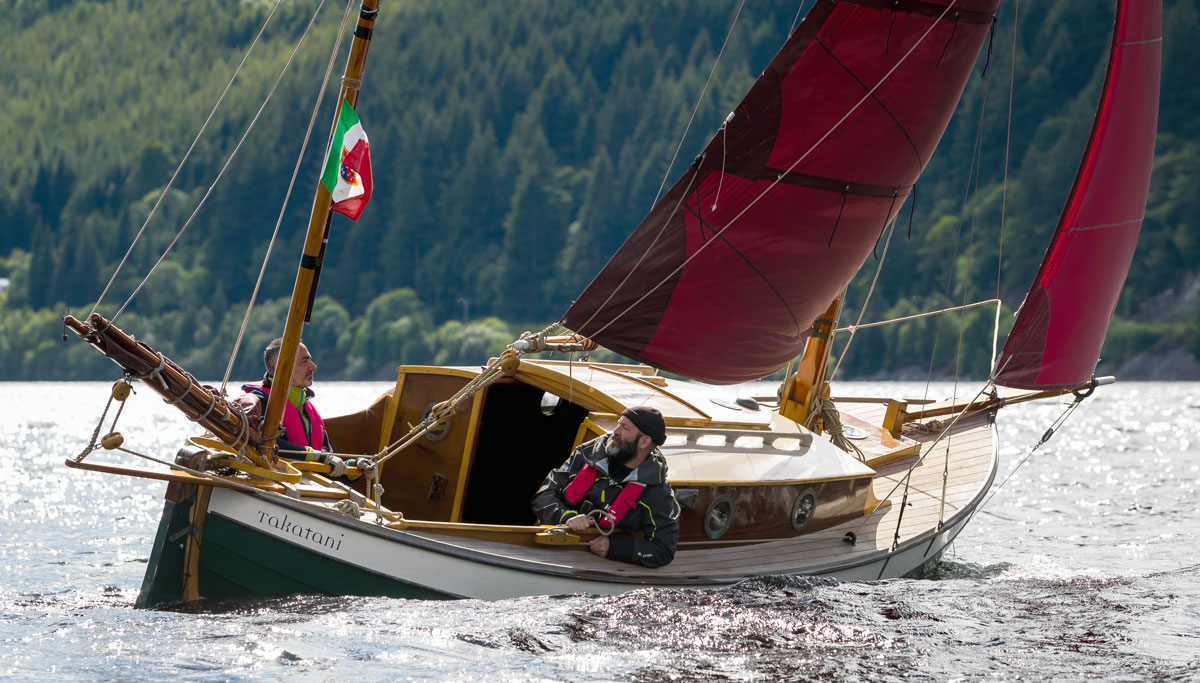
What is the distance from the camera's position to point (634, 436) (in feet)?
27.6

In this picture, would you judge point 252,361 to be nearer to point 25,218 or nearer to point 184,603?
point 25,218

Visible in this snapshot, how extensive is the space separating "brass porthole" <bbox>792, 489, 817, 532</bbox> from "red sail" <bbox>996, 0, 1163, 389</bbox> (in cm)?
361

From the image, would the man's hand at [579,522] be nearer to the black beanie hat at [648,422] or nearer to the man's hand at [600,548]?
the man's hand at [600,548]

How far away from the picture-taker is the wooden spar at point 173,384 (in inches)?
285

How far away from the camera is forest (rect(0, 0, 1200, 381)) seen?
317 feet

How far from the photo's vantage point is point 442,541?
8008mm

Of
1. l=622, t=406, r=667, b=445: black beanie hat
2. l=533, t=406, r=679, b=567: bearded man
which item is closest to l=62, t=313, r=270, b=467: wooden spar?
l=533, t=406, r=679, b=567: bearded man

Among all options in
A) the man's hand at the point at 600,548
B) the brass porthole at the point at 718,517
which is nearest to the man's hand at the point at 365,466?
the man's hand at the point at 600,548

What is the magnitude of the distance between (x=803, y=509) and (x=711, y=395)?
4.99 feet

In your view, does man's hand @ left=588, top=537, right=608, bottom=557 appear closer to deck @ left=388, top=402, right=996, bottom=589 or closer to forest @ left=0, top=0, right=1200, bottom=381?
deck @ left=388, top=402, right=996, bottom=589

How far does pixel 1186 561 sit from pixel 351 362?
90230 millimetres

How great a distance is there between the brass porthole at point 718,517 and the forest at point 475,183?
7504 centimetres

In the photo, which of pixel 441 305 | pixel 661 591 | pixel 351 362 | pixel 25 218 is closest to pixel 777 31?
pixel 441 305

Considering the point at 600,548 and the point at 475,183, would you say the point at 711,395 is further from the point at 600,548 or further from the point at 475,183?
the point at 475,183
